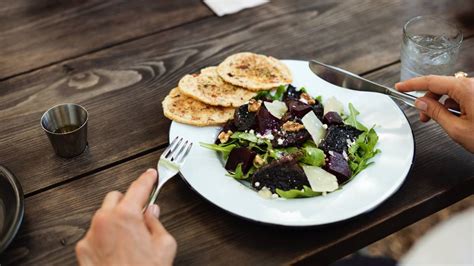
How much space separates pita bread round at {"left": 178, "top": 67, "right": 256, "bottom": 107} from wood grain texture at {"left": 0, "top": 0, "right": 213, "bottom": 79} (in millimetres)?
437

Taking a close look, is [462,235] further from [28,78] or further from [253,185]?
[28,78]

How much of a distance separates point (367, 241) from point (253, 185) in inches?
11.0

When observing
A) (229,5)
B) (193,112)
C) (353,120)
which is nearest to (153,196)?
(193,112)

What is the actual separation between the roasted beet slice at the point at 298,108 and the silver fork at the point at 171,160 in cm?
26

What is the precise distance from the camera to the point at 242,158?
51.2 inches

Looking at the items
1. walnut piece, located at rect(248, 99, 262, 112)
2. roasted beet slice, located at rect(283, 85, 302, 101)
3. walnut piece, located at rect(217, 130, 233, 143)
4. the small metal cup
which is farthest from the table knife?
the small metal cup

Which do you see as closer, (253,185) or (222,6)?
(253,185)

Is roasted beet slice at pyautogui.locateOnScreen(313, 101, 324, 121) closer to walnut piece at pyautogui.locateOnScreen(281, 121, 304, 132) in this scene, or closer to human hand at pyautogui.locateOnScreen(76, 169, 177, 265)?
walnut piece at pyautogui.locateOnScreen(281, 121, 304, 132)

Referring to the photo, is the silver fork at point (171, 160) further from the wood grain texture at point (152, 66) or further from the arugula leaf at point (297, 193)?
the arugula leaf at point (297, 193)

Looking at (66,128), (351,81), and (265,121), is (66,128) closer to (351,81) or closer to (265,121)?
(265,121)

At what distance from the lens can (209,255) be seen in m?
1.18

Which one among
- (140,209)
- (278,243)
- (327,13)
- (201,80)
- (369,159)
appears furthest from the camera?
(327,13)

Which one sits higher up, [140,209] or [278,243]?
[140,209]

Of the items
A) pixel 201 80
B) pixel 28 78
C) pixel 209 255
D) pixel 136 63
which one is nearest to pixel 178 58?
pixel 136 63
